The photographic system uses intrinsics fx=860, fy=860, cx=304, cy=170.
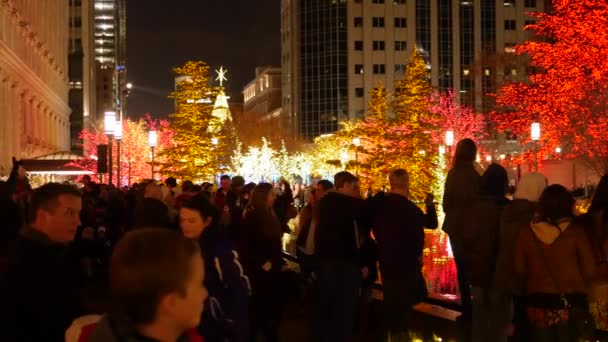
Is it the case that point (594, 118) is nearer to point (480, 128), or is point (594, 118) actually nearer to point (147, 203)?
point (147, 203)

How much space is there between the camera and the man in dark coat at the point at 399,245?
9188 millimetres

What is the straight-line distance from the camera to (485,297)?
26.9 feet

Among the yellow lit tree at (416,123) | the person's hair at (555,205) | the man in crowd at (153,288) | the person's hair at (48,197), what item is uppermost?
the yellow lit tree at (416,123)

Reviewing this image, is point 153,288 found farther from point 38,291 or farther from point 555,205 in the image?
point 555,205

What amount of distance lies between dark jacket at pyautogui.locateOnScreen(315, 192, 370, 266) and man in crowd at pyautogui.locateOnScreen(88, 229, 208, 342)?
6.22m

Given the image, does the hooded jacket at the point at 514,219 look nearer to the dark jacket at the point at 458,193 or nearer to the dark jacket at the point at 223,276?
the dark jacket at the point at 458,193

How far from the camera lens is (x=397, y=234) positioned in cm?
917

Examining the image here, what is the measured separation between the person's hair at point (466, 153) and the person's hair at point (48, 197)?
5.63 meters

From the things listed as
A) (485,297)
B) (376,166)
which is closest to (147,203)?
(485,297)

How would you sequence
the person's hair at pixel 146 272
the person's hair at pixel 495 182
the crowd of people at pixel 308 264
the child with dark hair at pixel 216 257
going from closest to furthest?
the person's hair at pixel 146 272
the crowd of people at pixel 308 264
the child with dark hair at pixel 216 257
the person's hair at pixel 495 182

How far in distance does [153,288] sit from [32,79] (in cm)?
5528

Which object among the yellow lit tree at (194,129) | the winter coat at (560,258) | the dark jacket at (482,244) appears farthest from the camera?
the yellow lit tree at (194,129)

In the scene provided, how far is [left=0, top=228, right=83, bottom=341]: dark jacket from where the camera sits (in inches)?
156

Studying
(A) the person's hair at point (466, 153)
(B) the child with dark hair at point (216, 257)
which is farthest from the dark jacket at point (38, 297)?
(A) the person's hair at point (466, 153)
